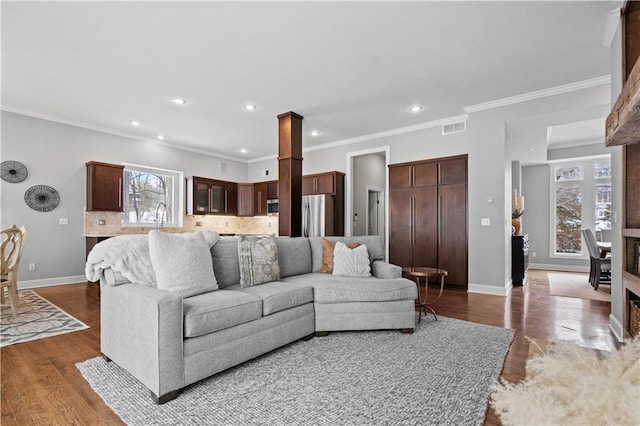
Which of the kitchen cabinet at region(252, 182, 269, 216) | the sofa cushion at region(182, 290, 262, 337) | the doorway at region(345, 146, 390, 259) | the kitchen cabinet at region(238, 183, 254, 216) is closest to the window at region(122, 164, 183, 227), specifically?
the kitchen cabinet at region(238, 183, 254, 216)

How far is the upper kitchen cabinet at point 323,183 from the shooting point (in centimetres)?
659

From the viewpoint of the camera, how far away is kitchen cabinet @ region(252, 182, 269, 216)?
7.97 m

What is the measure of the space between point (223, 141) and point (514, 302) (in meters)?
→ 5.96

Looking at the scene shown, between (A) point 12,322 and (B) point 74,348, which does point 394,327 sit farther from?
(A) point 12,322

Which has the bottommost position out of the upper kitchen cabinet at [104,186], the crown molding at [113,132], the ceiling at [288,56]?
the upper kitchen cabinet at [104,186]

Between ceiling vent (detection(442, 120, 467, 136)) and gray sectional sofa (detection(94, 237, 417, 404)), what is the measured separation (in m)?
3.03

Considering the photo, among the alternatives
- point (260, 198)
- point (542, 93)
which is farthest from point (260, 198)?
point (542, 93)

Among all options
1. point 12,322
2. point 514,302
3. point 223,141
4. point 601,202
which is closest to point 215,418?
point 12,322

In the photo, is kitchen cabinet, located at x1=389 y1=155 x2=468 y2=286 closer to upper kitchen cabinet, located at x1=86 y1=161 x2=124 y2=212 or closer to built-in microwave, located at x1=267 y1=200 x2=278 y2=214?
built-in microwave, located at x1=267 y1=200 x2=278 y2=214

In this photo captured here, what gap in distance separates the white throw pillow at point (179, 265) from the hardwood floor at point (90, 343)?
2.52 ft

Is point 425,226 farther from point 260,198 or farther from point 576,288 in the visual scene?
point 260,198

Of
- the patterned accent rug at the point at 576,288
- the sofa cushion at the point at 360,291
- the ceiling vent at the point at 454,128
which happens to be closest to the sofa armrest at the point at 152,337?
the sofa cushion at the point at 360,291

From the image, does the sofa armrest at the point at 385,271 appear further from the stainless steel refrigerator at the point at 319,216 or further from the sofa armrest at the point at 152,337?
the stainless steel refrigerator at the point at 319,216

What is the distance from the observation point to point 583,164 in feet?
23.7
